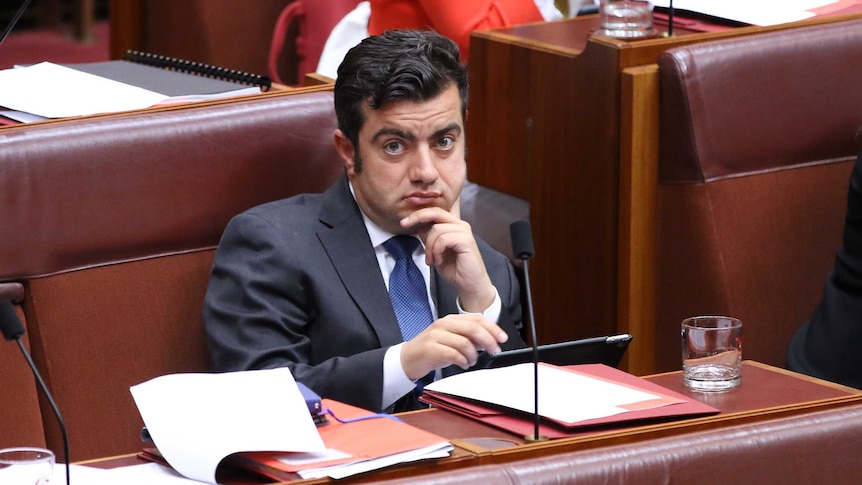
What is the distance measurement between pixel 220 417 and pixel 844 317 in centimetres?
113

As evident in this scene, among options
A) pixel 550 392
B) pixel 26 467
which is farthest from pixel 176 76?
pixel 26 467

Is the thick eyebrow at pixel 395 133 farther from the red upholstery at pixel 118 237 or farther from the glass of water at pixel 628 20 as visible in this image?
the glass of water at pixel 628 20

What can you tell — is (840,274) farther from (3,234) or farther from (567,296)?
(3,234)

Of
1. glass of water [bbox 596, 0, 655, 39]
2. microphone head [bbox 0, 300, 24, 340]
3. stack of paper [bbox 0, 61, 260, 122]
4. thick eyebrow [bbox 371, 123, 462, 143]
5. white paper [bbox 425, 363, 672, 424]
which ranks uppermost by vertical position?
glass of water [bbox 596, 0, 655, 39]

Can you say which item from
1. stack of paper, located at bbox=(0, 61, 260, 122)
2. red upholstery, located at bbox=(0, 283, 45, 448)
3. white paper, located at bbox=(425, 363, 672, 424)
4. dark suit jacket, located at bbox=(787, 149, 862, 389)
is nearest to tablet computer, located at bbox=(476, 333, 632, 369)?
white paper, located at bbox=(425, 363, 672, 424)

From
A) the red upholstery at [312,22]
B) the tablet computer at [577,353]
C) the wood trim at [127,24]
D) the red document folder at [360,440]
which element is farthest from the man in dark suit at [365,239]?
the wood trim at [127,24]

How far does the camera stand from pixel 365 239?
2.09m

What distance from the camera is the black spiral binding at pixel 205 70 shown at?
2.37 m

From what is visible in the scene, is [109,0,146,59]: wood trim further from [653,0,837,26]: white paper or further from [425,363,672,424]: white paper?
[425,363,672,424]: white paper

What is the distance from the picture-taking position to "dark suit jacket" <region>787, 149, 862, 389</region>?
217 cm

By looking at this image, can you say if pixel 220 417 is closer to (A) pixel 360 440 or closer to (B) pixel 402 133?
(A) pixel 360 440

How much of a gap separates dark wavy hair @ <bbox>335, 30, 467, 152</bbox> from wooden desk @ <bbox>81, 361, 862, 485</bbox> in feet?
1.94

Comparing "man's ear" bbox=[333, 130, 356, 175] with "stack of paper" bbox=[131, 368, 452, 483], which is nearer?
"stack of paper" bbox=[131, 368, 452, 483]

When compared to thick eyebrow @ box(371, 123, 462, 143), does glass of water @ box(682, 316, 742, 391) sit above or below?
below
